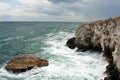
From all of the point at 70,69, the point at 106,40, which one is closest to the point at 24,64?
the point at 70,69

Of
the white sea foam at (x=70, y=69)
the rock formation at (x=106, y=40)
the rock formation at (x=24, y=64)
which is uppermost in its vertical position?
the rock formation at (x=106, y=40)

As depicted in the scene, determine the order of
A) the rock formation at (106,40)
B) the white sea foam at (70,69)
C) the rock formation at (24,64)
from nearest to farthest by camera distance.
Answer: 1. the rock formation at (106,40)
2. the white sea foam at (70,69)
3. the rock formation at (24,64)

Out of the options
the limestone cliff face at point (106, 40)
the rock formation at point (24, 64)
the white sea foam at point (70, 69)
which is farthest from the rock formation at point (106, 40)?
the rock formation at point (24, 64)

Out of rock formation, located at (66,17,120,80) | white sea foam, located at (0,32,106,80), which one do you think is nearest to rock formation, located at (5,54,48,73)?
white sea foam, located at (0,32,106,80)

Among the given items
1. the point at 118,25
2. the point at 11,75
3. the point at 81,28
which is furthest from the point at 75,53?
the point at 11,75

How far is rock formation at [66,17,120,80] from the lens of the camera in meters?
27.2

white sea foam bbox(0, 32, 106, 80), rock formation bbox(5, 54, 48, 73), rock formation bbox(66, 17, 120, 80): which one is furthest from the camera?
rock formation bbox(5, 54, 48, 73)

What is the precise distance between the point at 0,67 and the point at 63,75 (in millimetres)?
10914

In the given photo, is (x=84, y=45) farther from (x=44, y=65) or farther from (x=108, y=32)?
(x=44, y=65)

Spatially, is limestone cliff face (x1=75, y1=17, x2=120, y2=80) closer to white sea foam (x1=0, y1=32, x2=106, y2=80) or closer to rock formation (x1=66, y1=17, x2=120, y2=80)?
rock formation (x1=66, y1=17, x2=120, y2=80)

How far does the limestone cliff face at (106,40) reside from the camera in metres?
27.2

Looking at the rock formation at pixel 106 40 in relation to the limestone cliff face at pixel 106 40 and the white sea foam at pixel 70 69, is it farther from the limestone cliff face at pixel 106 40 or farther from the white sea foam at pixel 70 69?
the white sea foam at pixel 70 69

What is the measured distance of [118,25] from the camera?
104 feet

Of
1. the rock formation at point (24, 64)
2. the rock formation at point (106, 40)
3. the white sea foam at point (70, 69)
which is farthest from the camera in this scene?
the rock formation at point (24, 64)
